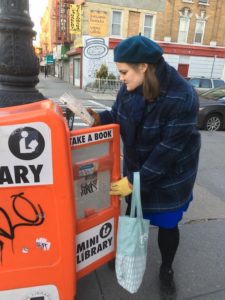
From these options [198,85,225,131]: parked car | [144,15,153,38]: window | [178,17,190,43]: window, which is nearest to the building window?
[178,17,190,43]: window

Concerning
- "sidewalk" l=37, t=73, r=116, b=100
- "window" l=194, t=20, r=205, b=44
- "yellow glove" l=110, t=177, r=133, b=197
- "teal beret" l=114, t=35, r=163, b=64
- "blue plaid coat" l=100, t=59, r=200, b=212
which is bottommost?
"sidewalk" l=37, t=73, r=116, b=100

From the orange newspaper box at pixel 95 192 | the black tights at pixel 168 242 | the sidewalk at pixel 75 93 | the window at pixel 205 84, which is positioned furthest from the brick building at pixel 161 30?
the orange newspaper box at pixel 95 192

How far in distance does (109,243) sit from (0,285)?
0.74 meters

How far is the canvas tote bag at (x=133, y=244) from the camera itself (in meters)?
1.86

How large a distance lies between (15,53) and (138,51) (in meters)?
1.07

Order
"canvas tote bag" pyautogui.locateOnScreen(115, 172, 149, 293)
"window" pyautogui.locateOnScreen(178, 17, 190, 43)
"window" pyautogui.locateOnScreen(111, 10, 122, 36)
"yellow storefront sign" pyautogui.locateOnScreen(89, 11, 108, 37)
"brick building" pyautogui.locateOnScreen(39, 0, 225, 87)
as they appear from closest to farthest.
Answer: "canvas tote bag" pyautogui.locateOnScreen(115, 172, 149, 293)
"yellow storefront sign" pyautogui.locateOnScreen(89, 11, 108, 37)
"brick building" pyautogui.locateOnScreen(39, 0, 225, 87)
"window" pyautogui.locateOnScreen(111, 10, 122, 36)
"window" pyautogui.locateOnScreen(178, 17, 190, 43)

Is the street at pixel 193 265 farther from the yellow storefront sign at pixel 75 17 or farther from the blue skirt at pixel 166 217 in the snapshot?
the yellow storefront sign at pixel 75 17

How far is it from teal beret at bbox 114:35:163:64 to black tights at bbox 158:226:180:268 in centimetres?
123

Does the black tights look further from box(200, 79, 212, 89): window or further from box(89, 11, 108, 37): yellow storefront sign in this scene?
box(89, 11, 108, 37): yellow storefront sign

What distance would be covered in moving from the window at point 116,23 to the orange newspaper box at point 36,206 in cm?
2227

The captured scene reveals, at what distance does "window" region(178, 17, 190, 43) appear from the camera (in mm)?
23344

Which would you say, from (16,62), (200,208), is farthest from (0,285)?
(200,208)

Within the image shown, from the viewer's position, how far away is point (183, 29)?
23.5 m

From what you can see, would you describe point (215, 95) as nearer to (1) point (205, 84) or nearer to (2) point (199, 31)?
(1) point (205, 84)
